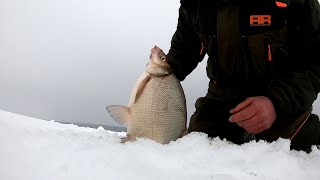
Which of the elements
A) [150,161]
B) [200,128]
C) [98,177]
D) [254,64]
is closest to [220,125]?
[200,128]

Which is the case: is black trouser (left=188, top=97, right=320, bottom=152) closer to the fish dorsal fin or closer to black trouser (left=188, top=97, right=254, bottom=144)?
black trouser (left=188, top=97, right=254, bottom=144)

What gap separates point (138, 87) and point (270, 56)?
3.93ft

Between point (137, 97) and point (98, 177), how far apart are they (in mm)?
1448

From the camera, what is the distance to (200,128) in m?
4.02

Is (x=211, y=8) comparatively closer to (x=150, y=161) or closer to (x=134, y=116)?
(x=134, y=116)

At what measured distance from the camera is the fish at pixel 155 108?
3105mm

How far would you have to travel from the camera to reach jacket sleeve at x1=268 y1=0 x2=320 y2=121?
10.7ft

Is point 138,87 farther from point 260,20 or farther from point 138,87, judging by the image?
point 260,20

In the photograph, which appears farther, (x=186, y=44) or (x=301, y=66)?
(x=186, y=44)

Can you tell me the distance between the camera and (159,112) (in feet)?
10.3

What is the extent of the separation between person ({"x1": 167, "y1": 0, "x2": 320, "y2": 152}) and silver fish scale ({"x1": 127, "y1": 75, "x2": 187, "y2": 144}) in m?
0.49

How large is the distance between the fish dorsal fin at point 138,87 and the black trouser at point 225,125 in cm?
95

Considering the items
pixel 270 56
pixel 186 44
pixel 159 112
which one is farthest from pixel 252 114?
pixel 186 44

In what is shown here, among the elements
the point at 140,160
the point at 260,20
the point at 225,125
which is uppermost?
the point at 260,20
